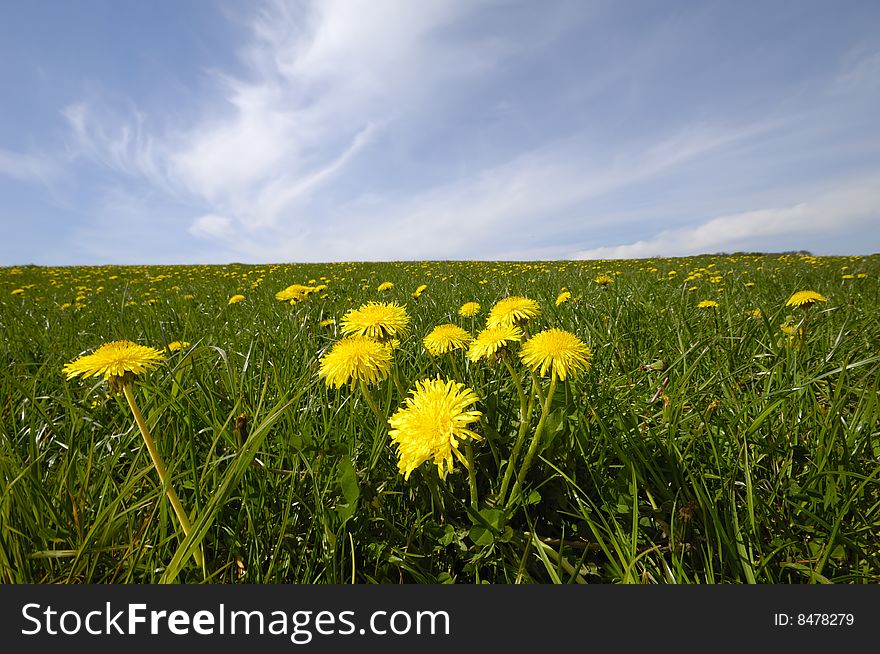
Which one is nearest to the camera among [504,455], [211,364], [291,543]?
[291,543]

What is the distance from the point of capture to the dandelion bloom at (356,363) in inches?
43.7

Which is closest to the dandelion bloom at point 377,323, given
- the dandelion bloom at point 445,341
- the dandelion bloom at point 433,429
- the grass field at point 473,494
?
the dandelion bloom at point 445,341

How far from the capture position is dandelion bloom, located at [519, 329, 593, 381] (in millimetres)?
1074

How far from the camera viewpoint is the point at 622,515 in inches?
42.7

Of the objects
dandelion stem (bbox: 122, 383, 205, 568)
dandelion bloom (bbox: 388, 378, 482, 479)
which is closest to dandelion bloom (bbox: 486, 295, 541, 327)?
dandelion bloom (bbox: 388, 378, 482, 479)

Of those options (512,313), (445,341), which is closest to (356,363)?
(445,341)

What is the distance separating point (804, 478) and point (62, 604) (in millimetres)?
1899

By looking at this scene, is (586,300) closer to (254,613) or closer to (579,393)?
(579,393)

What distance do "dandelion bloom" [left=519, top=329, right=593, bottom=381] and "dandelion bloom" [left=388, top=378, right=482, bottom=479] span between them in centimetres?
27

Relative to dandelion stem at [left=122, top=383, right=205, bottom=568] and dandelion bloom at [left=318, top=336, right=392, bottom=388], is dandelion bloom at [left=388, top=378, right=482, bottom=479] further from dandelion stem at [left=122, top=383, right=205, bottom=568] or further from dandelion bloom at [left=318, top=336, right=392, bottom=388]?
dandelion stem at [left=122, top=383, right=205, bottom=568]

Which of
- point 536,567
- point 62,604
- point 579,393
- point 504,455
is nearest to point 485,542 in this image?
point 536,567

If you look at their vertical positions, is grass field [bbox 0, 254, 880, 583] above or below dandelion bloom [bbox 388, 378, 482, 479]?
below

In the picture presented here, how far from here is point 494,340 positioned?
1180 mm

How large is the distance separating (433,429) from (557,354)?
1.35 ft
